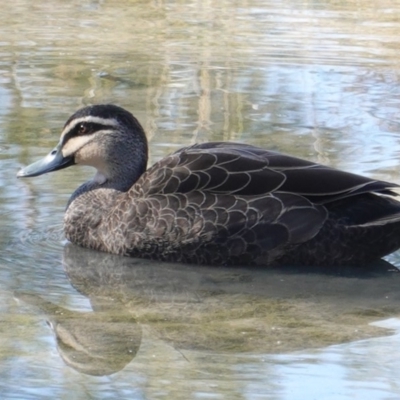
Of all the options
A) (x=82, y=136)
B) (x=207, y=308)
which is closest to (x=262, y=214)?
(x=207, y=308)

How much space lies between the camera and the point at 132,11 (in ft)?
58.6

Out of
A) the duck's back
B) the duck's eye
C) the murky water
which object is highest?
the duck's eye

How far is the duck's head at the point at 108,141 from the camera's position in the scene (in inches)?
317

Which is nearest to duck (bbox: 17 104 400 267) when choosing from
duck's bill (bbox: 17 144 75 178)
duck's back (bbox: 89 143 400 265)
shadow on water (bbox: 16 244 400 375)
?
duck's back (bbox: 89 143 400 265)

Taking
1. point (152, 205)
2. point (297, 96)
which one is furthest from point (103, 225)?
point (297, 96)

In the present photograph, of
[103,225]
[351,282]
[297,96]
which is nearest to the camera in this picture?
[351,282]

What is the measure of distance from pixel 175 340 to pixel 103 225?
5.92 feet

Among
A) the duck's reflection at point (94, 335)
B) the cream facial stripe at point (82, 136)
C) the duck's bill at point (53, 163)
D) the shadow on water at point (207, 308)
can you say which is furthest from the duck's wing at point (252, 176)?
the duck's reflection at point (94, 335)

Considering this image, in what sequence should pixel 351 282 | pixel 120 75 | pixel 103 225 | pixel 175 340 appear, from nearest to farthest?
pixel 175 340
pixel 351 282
pixel 103 225
pixel 120 75

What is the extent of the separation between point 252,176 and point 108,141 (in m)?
1.12

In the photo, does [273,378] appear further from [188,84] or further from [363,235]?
[188,84]

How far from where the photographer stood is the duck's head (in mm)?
8062

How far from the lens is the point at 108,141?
810 cm

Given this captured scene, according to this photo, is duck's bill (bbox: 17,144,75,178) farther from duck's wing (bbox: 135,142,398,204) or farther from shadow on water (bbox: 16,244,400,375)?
duck's wing (bbox: 135,142,398,204)
